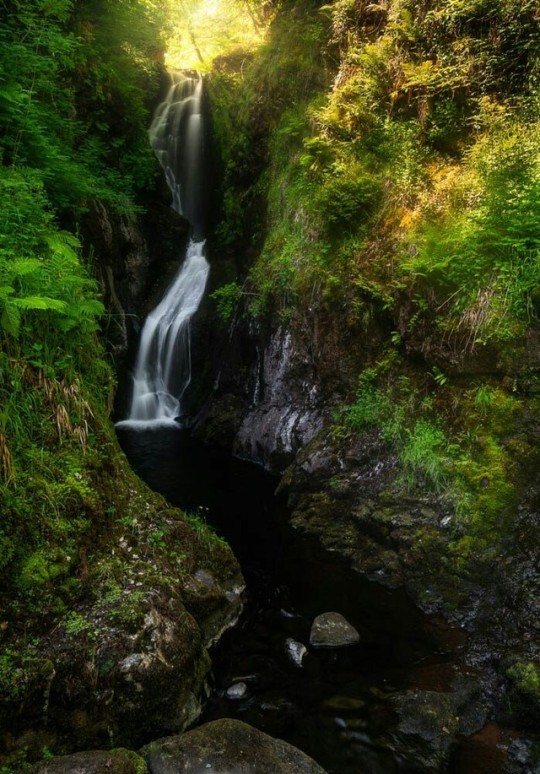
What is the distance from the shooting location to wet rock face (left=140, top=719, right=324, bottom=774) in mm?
3143

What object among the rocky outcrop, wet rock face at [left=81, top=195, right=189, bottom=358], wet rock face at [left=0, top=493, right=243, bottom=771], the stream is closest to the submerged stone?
the stream

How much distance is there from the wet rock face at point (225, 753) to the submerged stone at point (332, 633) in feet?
5.38

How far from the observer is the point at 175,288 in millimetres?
Result: 14172

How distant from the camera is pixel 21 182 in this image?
15.4 feet

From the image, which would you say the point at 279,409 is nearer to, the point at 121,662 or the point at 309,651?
the point at 309,651

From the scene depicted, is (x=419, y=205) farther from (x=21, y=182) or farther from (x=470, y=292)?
(x=21, y=182)

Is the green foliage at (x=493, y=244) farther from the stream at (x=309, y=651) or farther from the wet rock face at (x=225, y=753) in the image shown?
A: the wet rock face at (x=225, y=753)

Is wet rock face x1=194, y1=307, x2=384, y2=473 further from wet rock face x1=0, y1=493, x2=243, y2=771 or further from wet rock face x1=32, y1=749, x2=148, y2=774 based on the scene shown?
wet rock face x1=32, y1=749, x2=148, y2=774

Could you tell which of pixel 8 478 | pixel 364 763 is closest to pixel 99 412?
pixel 8 478

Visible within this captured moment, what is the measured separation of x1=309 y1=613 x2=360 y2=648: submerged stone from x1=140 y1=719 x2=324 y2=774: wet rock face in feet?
5.38

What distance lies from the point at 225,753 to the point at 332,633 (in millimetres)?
2184

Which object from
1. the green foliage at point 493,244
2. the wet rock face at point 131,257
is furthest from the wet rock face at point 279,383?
the wet rock face at point 131,257

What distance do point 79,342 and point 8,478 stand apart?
68.3 inches

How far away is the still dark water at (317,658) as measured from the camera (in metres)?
3.97
